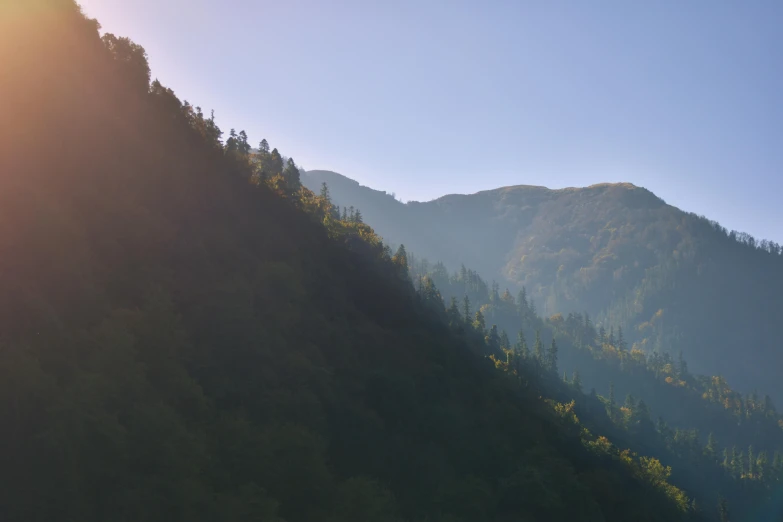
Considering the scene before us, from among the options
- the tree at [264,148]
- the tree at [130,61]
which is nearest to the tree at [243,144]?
the tree at [264,148]

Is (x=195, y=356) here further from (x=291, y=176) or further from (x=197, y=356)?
(x=291, y=176)

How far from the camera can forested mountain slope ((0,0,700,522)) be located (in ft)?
110

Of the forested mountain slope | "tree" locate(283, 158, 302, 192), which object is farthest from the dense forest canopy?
"tree" locate(283, 158, 302, 192)

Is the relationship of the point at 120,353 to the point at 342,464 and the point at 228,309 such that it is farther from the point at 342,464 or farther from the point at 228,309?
the point at 342,464

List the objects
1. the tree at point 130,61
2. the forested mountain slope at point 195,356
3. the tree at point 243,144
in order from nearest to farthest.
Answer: the forested mountain slope at point 195,356 < the tree at point 130,61 < the tree at point 243,144

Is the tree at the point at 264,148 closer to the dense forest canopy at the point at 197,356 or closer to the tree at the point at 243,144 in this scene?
the tree at the point at 243,144

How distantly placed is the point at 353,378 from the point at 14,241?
121 feet

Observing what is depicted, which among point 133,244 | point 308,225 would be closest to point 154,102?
point 308,225

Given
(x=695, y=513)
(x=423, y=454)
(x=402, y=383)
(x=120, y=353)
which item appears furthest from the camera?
(x=695, y=513)

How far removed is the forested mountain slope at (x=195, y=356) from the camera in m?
33.6

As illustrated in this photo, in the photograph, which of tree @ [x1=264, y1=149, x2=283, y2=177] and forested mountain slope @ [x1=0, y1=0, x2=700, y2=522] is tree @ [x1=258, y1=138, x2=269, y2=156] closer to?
tree @ [x1=264, y1=149, x2=283, y2=177]

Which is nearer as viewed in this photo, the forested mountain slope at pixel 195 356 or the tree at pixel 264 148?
the forested mountain slope at pixel 195 356

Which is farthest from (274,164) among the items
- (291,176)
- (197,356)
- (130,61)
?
(197,356)

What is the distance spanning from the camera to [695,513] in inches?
4857
